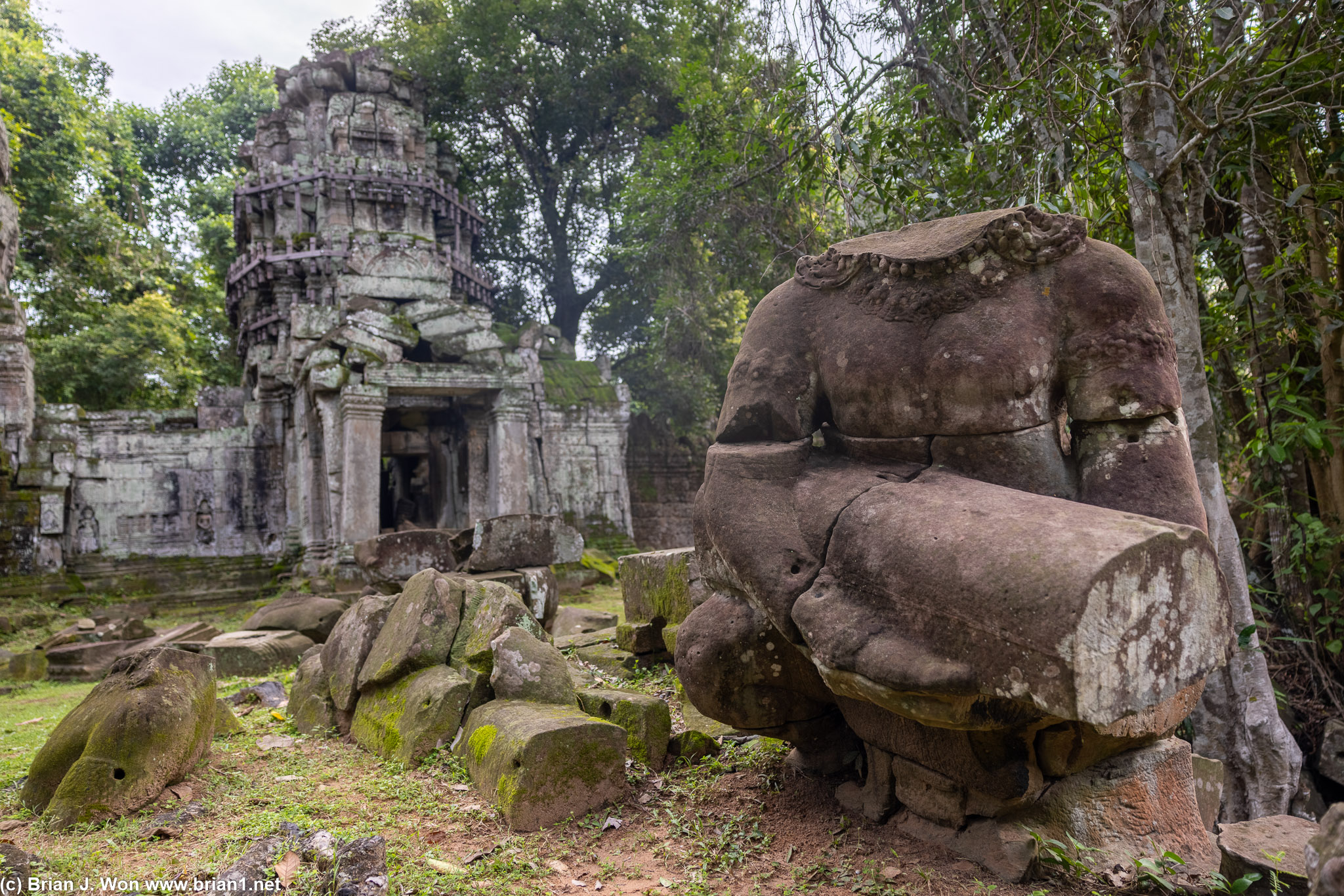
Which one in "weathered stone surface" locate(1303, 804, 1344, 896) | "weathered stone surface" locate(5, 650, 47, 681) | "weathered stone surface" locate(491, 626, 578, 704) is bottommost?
"weathered stone surface" locate(5, 650, 47, 681)

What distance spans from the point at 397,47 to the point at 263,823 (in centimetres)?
2250

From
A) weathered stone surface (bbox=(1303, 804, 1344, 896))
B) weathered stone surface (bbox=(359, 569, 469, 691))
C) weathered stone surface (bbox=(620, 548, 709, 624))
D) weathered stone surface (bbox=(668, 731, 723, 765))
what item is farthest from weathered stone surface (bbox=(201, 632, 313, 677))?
weathered stone surface (bbox=(1303, 804, 1344, 896))

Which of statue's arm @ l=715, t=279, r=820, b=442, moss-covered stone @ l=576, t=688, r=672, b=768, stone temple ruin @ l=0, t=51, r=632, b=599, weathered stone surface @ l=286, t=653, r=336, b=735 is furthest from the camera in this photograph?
stone temple ruin @ l=0, t=51, r=632, b=599

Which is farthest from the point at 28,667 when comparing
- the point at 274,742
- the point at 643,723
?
the point at 643,723

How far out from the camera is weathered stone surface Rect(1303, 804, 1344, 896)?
139cm

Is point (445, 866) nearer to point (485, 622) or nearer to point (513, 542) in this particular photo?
point (485, 622)

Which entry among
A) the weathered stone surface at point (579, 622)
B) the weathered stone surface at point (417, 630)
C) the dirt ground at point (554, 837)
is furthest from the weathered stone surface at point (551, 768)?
the weathered stone surface at point (579, 622)

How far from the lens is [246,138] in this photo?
1048 inches

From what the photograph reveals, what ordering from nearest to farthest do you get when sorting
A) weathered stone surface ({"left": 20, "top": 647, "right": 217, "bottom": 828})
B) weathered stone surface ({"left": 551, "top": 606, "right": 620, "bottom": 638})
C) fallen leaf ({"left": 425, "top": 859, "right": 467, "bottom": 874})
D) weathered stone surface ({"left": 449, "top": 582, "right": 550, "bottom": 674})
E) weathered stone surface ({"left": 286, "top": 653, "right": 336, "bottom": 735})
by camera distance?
fallen leaf ({"left": 425, "top": 859, "right": 467, "bottom": 874}) → weathered stone surface ({"left": 20, "top": 647, "right": 217, "bottom": 828}) → weathered stone surface ({"left": 449, "top": 582, "right": 550, "bottom": 674}) → weathered stone surface ({"left": 286, "top": 653, "right": 336, "bottom": 735}) → weathered stone surface ({"left": 551, "top": 606, "right": 620, "bottom": 638})

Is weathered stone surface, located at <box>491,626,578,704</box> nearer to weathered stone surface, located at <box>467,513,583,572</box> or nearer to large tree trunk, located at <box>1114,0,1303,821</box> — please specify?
large tree trunk, located at <box>1114,0,1303,821</box>

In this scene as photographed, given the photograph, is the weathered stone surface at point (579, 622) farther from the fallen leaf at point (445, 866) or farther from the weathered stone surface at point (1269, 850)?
the weathered stone surface at point (1269, 850)

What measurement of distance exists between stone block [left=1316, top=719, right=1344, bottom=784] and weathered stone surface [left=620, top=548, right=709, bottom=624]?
12.0ft

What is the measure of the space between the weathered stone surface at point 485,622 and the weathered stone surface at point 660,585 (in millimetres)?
883

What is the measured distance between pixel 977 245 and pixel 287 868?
112 inches
